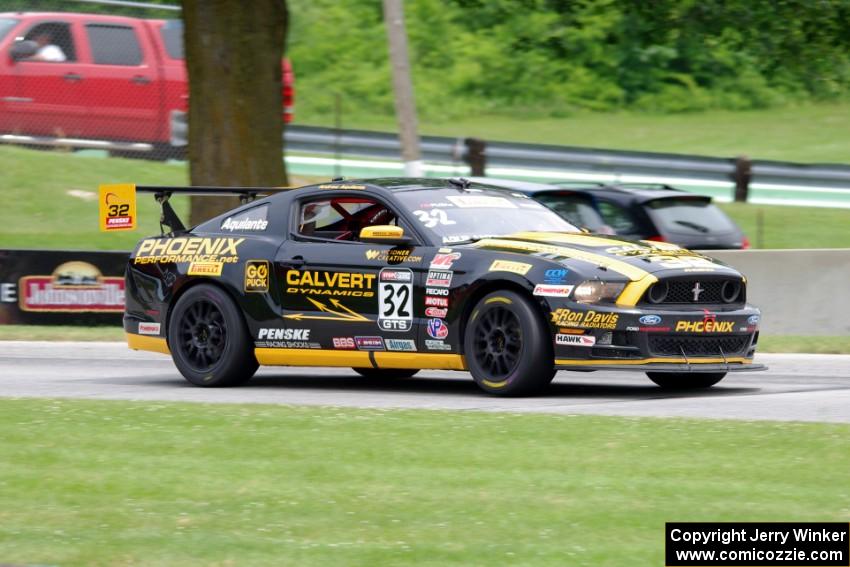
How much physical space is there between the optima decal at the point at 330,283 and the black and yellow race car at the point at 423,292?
1 centimetres

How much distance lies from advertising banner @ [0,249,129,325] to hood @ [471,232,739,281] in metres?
7.28

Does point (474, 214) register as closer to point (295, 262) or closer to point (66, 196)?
point (295, 262)

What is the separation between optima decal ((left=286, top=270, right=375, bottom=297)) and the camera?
11578 millimetres

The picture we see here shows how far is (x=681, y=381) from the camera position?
11.8 m

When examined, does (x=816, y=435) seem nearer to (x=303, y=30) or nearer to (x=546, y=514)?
(x=546, y=514)

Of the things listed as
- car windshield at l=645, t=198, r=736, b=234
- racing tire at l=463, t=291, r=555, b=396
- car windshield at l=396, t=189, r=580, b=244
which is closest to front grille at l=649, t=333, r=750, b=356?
racing tire at l=463, t=291, r=555, b=396

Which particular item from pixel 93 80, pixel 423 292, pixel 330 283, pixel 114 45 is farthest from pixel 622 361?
pixel 114 45

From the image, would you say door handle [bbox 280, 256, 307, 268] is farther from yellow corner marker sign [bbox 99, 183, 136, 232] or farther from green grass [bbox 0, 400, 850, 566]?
green grass [bbox 0, 400, 850, 566]

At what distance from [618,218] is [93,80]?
10.5 metres

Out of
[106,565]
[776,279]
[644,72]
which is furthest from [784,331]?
[644,72]

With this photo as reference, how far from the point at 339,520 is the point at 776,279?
10.4m

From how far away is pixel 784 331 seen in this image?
1639 cm

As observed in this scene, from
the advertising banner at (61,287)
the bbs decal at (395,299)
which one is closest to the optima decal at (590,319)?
the bbs decal at (395,299)

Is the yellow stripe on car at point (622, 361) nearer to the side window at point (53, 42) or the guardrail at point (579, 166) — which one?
the side window at point (53, 42)
